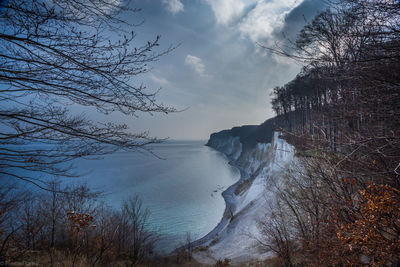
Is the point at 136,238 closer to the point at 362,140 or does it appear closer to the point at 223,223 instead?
the point at 223,223

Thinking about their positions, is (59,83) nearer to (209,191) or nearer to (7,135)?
(7,135)

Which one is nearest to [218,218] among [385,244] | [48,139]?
[385,244]

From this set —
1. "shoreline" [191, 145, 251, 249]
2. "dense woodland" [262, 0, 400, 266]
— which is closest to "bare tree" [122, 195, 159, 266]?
"shoreline" [191, 145, 251, 249]

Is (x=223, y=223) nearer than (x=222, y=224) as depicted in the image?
No

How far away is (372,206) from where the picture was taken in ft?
7.61

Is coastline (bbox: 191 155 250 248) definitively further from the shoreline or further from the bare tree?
the bare tree

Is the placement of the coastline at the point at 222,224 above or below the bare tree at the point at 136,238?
below

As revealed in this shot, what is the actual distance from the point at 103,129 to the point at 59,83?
809 mm

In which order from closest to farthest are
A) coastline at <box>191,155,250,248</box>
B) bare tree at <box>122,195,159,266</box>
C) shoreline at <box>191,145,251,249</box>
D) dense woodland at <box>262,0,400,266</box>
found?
dense woodland at <box>262,0,400,266</box> < bare tree at <box>122,195,159,266</box> < shoreline at <box>191,145,251,249</box> < coastline at <box>191,155,250,248</box>

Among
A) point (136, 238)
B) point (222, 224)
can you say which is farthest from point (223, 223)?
point (136, 238)

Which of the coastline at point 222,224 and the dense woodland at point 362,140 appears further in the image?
the coastline at point 222,224

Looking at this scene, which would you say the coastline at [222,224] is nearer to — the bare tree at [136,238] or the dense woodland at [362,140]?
the bare tree at [136,238]

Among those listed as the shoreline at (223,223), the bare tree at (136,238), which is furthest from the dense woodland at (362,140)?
the shoreline at (223,223)

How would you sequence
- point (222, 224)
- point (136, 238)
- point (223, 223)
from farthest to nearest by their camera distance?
point (223, 223)
point (222, 224)
point (136, 238)
